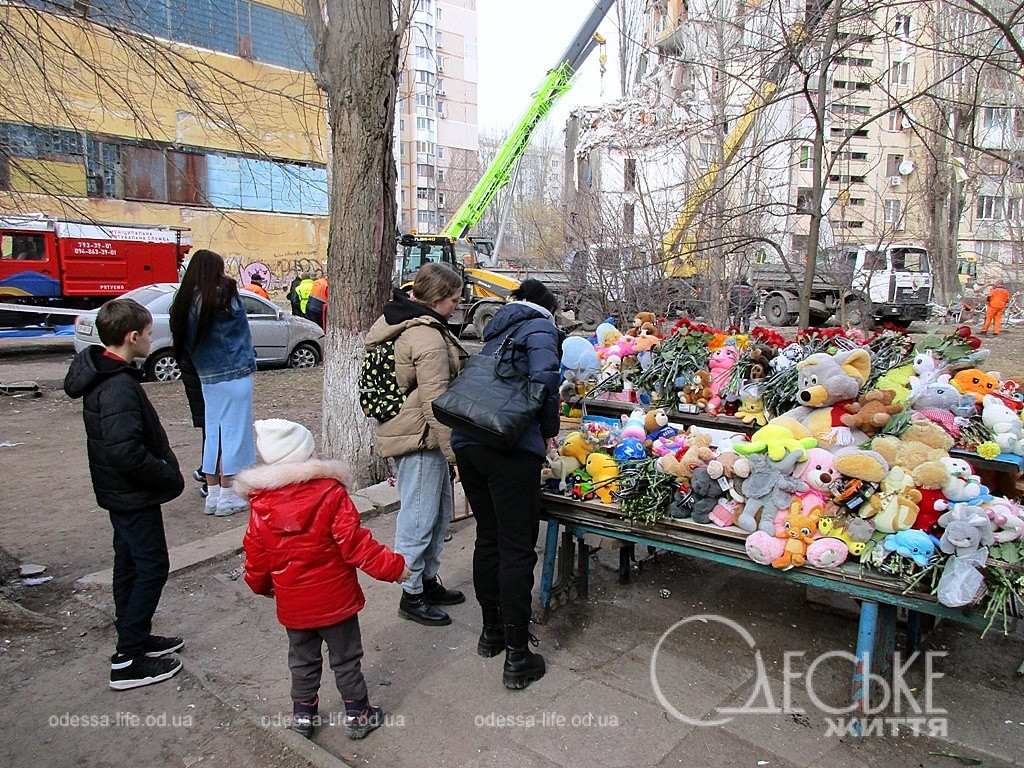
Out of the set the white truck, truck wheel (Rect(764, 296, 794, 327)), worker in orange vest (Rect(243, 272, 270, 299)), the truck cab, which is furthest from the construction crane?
the truck cab

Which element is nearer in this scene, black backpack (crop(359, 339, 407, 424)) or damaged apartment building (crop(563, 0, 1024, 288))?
black backpack (crop(359, 339, 407, 424))

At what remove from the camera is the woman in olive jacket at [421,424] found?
131 inches

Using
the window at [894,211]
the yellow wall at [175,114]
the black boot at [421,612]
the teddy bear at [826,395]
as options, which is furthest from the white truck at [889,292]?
the black boot at [421,612]

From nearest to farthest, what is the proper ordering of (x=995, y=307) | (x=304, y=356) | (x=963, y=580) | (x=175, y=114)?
(x=963, y=580)
(x=304, y=356)
(x=175, y=114)
(x=995, y=307)

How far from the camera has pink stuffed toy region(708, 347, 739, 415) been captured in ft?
15.3

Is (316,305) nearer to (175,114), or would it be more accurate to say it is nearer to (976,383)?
(175,114)

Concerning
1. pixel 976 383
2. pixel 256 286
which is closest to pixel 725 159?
pixel 976 383

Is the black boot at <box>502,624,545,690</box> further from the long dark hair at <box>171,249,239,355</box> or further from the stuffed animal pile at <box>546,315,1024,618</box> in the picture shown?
the long dark hair at <box>171,249,239,355</box>

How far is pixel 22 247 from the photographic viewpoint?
49.6 feet

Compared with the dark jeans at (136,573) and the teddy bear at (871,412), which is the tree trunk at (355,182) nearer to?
the dark jeans at (136,573)

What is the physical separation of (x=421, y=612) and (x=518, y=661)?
2.51ft

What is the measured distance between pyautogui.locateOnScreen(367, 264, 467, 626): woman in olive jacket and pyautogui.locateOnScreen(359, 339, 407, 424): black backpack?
0.16 feet

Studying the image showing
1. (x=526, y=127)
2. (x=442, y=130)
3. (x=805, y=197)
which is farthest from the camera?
(x=442, y=130)

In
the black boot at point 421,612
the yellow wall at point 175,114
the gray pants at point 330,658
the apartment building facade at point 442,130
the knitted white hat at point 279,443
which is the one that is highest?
the apartment building facade at point 442,130
